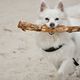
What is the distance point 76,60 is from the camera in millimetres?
4020

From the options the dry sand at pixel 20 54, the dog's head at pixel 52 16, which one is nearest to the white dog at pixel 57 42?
the dog's head at pixel 52 16

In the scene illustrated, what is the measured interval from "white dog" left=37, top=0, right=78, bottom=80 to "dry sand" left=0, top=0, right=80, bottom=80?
41 centimetres

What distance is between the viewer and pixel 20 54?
193 inches

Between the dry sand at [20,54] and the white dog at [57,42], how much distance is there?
410 millimetres

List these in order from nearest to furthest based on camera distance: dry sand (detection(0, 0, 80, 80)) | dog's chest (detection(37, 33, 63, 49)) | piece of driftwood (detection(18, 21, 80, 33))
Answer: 1. piece of driftwood (detection(18, 21, 80, 33))
2. dog's chest (detection(37, 33, 63, 49))
3. dry sand (detection(0, 0, 80, 80))

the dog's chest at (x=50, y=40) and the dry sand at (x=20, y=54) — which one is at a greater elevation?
the dog's chest at (x=50, y=40)

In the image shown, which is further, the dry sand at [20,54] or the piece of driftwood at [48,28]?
the dry sand at [20,54]

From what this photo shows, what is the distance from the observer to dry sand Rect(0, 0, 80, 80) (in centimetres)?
423

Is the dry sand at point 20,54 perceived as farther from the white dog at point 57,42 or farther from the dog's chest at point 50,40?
the dog's chest at point 50,40

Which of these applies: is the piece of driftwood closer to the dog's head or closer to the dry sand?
the dog's head

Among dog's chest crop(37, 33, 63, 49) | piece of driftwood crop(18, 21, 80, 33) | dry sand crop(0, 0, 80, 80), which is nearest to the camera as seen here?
piece of driftwood crop(18, 21, 80, 33)

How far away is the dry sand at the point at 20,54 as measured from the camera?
4234 mm

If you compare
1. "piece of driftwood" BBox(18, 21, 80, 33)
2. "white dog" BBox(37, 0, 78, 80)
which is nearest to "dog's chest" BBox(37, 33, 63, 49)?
"white dog" BBox(37, 0, 78, 80)

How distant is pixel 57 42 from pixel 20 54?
4.52ft
